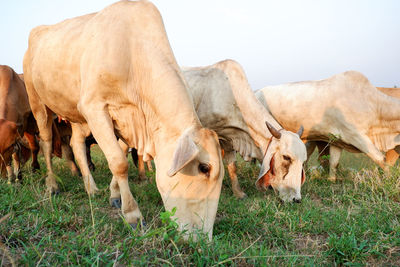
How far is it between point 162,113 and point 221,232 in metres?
1.23

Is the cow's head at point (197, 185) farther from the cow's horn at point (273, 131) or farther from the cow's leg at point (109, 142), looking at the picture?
the cow's horn at point (273, 131)

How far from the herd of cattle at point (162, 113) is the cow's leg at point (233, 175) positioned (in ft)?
0.10

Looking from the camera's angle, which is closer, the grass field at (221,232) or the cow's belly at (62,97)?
the grass field at (221,232)

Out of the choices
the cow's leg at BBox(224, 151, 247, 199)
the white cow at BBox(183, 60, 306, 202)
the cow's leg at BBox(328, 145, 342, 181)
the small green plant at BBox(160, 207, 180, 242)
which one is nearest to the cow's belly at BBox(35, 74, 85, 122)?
the white cow at BBox(183, 60, 306, 202)

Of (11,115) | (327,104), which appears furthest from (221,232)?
(327,104)

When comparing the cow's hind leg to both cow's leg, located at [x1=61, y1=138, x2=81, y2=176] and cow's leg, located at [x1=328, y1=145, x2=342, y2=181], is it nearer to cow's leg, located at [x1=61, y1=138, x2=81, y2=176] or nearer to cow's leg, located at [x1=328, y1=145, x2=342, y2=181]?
cow's leg, located at [x1=61, y1=138, x2=81, y2=176]

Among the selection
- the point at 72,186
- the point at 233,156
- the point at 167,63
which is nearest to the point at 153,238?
the point at 167,63

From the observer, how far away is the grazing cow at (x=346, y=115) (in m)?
5.98

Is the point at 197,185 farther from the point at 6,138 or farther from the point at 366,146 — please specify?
the point at 366,146

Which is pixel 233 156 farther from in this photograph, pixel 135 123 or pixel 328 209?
pixel 135 123

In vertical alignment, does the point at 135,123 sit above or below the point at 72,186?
above

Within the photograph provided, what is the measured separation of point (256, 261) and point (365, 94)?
5.05 m

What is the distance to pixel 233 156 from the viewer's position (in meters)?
5.50

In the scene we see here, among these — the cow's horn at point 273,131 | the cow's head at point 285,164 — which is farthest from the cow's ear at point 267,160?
the cow's horn at point 273,131
